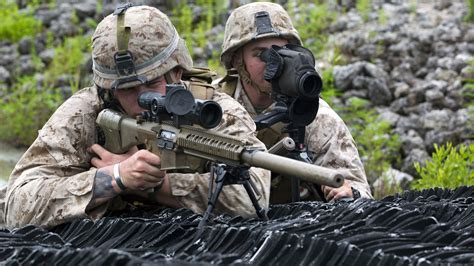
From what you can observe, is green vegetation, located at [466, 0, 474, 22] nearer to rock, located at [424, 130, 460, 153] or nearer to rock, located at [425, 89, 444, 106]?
rock, located at [425, 89, 444, 106]

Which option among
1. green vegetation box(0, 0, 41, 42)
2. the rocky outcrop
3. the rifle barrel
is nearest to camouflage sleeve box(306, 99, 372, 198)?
the rifle barrel

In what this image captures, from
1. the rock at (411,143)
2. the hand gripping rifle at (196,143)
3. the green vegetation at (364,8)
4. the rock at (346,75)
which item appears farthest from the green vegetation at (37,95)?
the hand gripping rifle at (196,143)

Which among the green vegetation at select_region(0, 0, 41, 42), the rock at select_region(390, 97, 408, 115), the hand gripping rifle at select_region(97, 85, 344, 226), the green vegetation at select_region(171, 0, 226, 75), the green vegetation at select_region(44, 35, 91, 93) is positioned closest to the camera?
the hand gripping rifle at select_region(97, 85, 344, 226)

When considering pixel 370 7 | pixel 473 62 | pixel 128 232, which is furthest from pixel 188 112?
pixel 370 7

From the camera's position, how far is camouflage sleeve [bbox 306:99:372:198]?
541 centimetres

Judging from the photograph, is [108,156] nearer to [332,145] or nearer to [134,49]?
[134,49]

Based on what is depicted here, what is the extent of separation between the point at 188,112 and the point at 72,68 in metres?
6.78

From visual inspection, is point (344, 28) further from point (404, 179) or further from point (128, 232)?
point (128, 232)

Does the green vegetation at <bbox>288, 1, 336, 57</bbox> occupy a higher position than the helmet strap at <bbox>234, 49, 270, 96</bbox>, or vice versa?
the helmet strap at <bbox>234, 49, 270, 96</bbox>

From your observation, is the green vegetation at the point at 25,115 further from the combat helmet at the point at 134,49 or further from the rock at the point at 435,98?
the combat helmet at the point at 134,49

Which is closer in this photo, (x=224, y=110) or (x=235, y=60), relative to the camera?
(x=224, y=110)

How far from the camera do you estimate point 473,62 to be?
875 centimetres

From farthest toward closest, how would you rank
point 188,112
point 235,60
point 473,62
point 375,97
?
point 375,97
point 473,62
point 235,60
point 188,112

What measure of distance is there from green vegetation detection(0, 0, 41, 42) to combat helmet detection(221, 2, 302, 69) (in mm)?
6159
